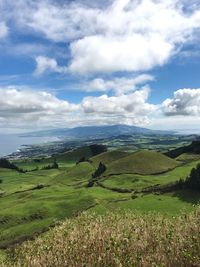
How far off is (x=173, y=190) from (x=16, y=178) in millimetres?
104471

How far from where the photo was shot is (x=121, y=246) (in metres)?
18.7

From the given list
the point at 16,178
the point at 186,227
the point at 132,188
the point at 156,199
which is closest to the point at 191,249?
the point at 186,227

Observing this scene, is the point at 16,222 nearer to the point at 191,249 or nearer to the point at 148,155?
the point at 191,249

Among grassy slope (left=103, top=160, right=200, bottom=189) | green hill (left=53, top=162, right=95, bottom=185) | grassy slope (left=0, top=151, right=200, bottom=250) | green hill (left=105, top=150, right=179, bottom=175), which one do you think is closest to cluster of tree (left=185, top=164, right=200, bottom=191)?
grassy slope (left=0, top=151, right=200, bottom=250)

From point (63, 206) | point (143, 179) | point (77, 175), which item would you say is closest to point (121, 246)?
point (63, 206)

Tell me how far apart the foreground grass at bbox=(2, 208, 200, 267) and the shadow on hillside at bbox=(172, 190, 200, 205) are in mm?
78863

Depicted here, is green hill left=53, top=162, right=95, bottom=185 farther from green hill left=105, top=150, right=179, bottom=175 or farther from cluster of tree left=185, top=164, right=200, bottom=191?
cluster of tree left=185, top=164, right=200, bottom=191

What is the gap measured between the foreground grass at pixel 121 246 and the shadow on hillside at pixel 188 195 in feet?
259

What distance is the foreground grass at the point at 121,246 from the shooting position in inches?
687

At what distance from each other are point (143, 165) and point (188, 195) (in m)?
61.7

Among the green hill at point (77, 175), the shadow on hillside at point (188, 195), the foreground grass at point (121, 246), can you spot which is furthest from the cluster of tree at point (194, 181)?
the foreground grass at point (121, 246)

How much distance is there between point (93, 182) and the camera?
14100cm

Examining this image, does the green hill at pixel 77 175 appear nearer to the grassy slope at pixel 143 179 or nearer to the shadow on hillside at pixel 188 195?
the grassy slope at pixel 143 179

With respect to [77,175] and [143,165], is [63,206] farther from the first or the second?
[77,175]
